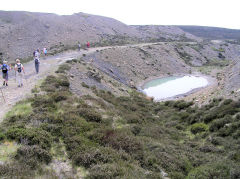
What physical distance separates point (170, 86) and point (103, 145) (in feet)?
111

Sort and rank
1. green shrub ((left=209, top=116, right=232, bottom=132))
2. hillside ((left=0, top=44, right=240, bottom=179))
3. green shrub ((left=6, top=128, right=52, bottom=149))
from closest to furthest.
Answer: hillside ((left=0, top=44, right=240, bottom=179)) < green shrub ((left=6, top=128, right=52, bottom=149)) < green shrub ((left=209, top=116, right=232, bottom=132))

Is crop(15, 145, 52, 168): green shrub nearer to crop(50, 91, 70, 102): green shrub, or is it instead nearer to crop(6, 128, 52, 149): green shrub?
crop(6, 128, 52, 149): green shrub

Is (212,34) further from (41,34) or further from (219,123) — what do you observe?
(219,123)

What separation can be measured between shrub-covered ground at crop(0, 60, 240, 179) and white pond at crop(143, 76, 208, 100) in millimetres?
19235

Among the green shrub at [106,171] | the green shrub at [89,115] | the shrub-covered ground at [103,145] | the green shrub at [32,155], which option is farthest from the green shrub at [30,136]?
the green shrub at [89,115]

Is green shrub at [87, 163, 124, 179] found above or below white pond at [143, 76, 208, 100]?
above

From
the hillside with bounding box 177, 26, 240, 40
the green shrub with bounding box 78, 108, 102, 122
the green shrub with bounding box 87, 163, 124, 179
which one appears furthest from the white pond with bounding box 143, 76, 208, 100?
the hillside with bounding box 177, 26, 240, 40

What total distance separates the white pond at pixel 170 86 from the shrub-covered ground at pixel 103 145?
19.2 meters

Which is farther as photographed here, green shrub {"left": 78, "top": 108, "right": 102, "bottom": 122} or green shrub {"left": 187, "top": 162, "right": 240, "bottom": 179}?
green shrub {"left": 78, "top": 108, "right": 102, "bottom": 122}

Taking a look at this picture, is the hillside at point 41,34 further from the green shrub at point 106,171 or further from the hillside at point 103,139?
the green shrub at point 106,171

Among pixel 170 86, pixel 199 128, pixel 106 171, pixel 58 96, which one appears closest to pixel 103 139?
pixel 106 171

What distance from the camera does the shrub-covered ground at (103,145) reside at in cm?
711

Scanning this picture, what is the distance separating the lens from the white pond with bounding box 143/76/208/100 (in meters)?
34.6

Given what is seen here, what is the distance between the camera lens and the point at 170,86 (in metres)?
40.8
